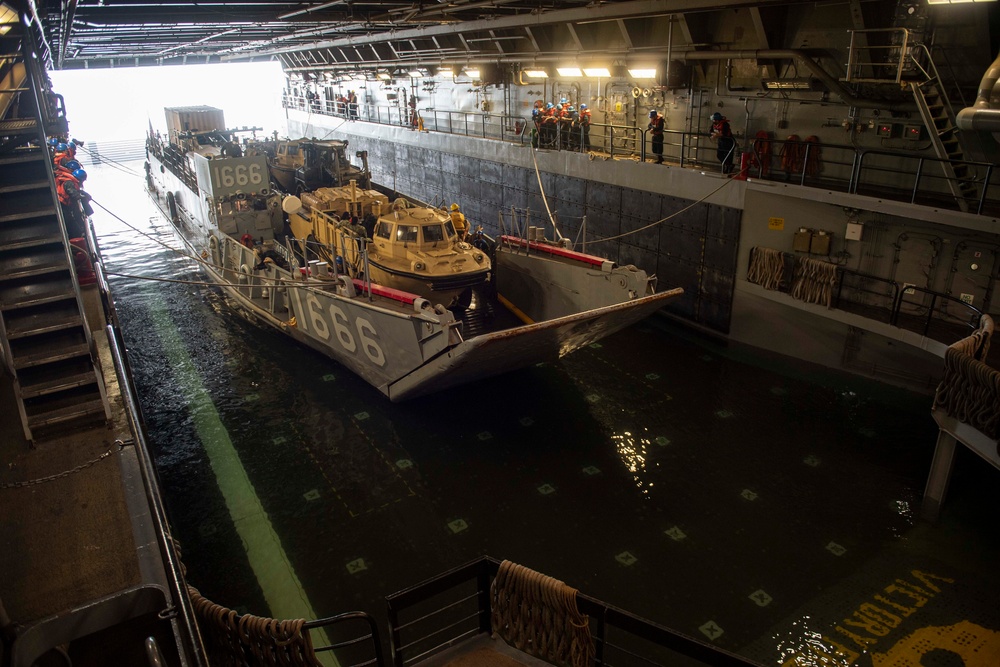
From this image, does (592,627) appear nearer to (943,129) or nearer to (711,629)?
(711,629)

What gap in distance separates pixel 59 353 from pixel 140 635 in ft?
10.1

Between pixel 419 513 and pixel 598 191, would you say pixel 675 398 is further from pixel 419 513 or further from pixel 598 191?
pixel 598 191

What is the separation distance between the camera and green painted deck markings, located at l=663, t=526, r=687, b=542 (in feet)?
25.2

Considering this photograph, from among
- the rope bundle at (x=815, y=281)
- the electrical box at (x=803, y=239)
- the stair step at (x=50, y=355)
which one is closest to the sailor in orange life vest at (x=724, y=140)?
the electrical box at (x=803, y=239)

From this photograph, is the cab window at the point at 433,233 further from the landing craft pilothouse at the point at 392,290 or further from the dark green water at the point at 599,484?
the dark green water at the point at 599,484

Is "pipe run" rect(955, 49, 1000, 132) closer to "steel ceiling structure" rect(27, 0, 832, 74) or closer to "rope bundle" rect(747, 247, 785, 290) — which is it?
"steel ceiling structure" rect(27, 0, 832, 74)

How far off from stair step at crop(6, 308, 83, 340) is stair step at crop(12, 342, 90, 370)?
0.17 metres

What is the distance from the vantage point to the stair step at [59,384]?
571 centimetres

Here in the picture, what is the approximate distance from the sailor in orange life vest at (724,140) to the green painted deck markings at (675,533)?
7566mm

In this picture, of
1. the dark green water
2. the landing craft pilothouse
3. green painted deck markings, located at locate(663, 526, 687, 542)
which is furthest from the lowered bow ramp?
green painted deck markings, located at locate(663, 526, 687, 542)

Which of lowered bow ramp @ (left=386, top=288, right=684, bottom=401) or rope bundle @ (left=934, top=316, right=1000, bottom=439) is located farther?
lowered bow ramp @ (left=386, top=288, right=684, bottom=401)

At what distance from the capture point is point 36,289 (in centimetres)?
635

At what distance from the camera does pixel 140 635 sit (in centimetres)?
408

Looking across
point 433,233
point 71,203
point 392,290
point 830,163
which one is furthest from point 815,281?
point 71,203
